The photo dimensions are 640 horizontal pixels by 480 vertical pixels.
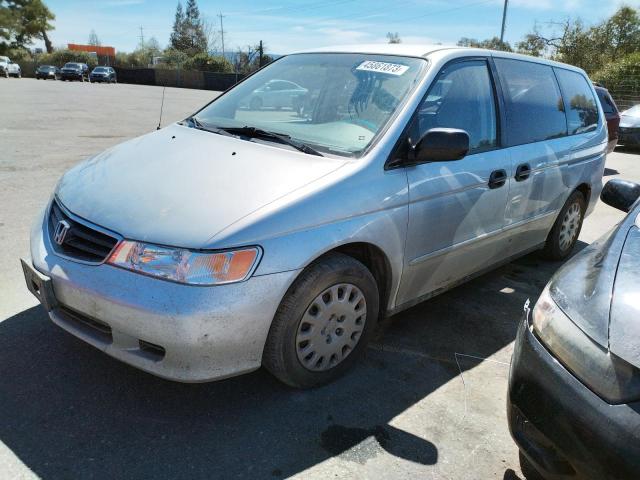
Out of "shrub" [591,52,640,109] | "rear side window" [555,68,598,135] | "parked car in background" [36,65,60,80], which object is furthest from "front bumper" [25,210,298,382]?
"parked car in background" [36,65,60,80]

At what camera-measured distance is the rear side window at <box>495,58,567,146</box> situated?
12.0 feet

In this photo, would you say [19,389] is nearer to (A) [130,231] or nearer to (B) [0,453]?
(B) [0,453]

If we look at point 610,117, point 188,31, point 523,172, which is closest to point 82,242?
point 523,172

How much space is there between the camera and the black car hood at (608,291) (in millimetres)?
1755

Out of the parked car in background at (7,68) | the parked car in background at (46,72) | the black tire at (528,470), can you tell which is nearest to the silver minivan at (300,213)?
the black tire at (528,470)

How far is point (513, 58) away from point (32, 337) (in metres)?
3.76

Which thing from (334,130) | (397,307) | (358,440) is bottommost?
(358,440)

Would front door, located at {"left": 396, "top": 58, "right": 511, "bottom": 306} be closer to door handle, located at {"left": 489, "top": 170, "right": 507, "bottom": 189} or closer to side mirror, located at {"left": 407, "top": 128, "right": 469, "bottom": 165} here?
door handle, located at {"left": 489, "top": 170, "right": 507, "bottom": 189}

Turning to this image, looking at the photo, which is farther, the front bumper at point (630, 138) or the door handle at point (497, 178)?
the front bumper at point (630, 138)

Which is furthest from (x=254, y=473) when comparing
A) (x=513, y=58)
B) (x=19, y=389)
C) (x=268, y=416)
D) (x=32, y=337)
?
(x=513, y=58)

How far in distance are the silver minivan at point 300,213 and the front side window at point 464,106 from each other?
0.04ft

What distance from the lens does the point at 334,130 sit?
3.00 metres

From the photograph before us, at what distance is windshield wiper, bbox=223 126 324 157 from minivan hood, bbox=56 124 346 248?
6cm

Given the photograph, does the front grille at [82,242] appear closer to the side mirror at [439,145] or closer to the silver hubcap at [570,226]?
the side mirror at [439,145]
